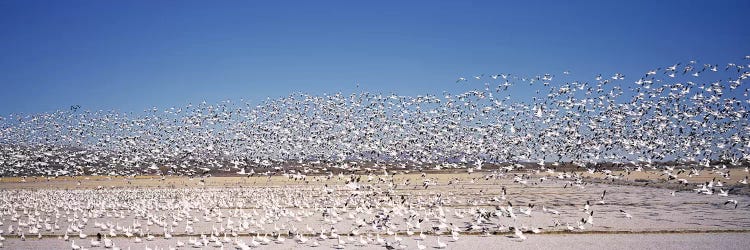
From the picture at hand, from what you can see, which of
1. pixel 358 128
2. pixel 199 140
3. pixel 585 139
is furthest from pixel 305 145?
pixel 585 139

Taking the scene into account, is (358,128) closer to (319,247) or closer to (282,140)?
(282,140)

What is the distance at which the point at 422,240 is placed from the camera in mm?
15211

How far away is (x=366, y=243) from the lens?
576 inches

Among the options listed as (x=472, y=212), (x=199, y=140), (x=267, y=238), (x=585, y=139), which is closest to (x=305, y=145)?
(x=199, y=140)

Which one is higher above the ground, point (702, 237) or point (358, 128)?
point (358, 128)

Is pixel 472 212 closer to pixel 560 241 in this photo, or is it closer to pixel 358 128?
pixel 560 241

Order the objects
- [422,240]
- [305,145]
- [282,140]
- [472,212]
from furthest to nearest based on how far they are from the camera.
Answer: [305,145] → [282,140] → [472,212] → [422,240]

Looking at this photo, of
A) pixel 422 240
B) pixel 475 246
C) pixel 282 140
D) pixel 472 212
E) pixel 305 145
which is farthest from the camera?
pixel 305 145

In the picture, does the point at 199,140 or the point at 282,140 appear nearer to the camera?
the point at 282,140

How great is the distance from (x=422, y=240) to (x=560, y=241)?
10.9 feet

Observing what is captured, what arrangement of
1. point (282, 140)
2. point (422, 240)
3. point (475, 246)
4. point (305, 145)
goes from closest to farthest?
point (475, 246), point (422, 240), point (282, 140), point (305, 145)

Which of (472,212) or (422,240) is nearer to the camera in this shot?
(422,240)

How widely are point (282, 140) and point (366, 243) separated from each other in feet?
97.2

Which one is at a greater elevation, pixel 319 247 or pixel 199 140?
pixel 199 140
